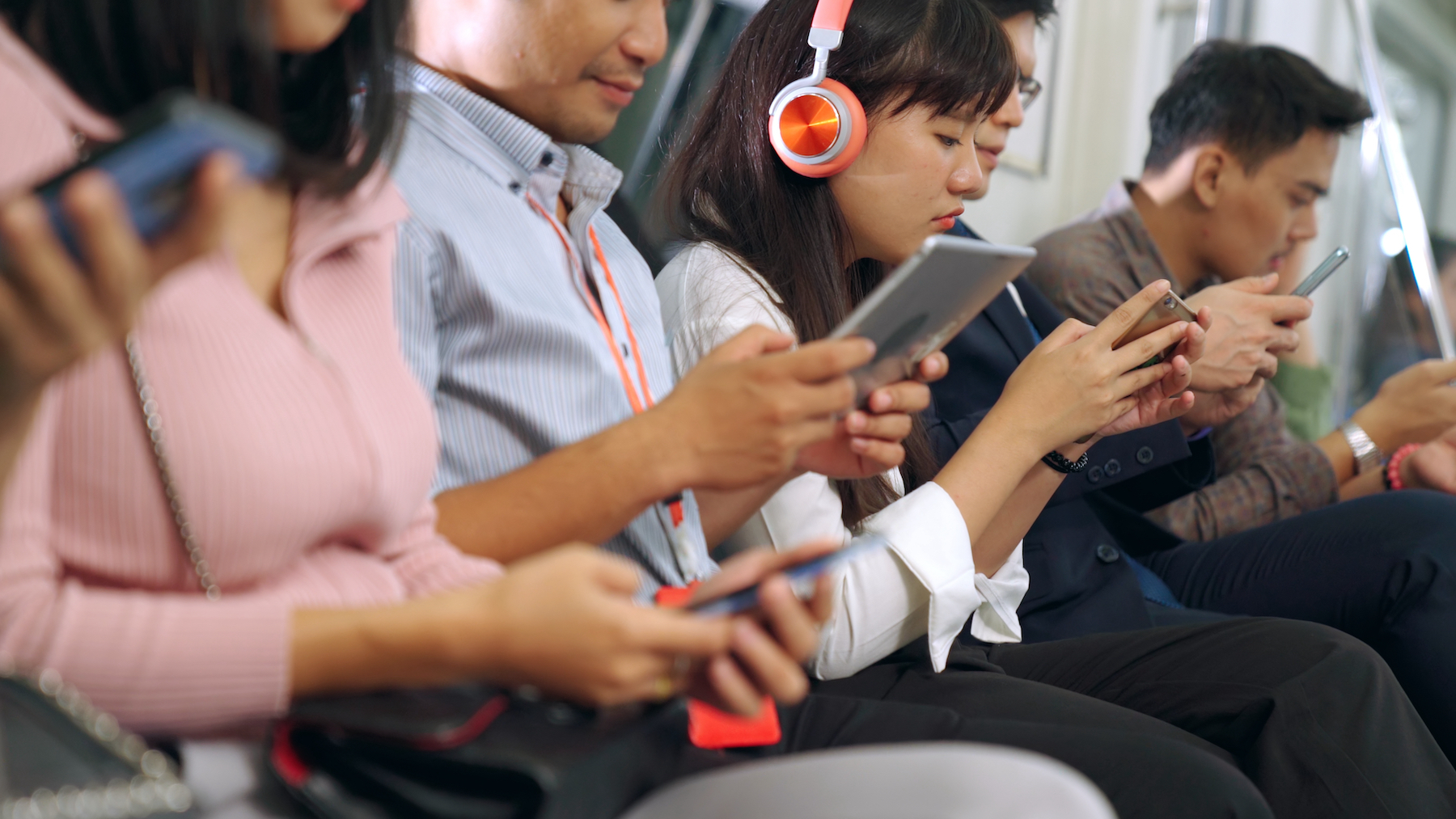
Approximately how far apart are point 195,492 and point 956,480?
850mm

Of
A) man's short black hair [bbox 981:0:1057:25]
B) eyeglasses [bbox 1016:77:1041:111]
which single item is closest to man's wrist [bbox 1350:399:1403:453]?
eyeglasses [bbox 1016:77:1041:111]

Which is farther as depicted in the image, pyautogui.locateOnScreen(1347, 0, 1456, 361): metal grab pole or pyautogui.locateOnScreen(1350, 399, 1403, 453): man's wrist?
pyautogui.locateOnScreen(1347, 0, 1456, 361): metal grab pole

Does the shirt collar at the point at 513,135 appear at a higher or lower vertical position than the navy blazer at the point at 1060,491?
higher

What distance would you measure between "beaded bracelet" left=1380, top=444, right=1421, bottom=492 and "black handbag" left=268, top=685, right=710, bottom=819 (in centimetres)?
209

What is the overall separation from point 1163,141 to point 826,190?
1.42 meters

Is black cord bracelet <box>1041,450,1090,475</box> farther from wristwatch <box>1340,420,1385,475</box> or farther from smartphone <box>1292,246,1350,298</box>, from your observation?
wristwatch <box>1340,420,1385,475</box>


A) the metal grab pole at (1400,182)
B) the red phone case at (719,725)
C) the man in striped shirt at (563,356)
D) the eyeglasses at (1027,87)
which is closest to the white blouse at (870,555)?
the man in striped shirt at (563,356)

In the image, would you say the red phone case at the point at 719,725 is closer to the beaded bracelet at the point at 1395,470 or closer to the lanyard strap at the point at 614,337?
the lanyard strap at the point at 614,337

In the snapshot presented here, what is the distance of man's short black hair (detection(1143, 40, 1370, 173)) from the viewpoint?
2.50m

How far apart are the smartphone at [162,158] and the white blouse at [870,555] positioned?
0.77 meters

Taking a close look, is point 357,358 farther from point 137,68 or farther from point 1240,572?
point 1240,572

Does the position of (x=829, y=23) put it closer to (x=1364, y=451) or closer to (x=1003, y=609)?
(x=1003, y=609)

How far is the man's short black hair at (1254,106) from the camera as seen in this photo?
8.20 ft

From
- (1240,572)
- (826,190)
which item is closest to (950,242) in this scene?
(826,190)
